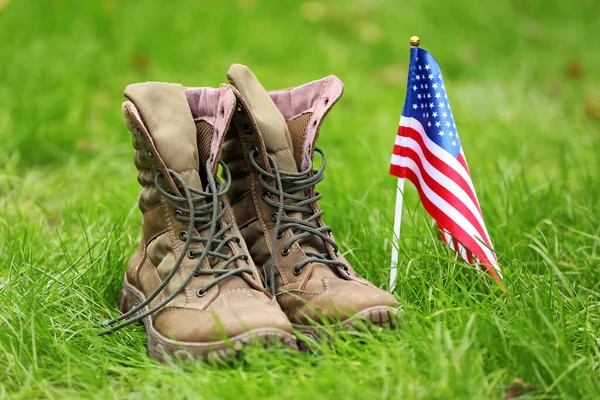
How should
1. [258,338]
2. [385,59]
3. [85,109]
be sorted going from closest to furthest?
[258,338], [85,109], [385,59]

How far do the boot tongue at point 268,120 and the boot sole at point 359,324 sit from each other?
57cm

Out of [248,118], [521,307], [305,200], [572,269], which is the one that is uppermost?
[248,118]

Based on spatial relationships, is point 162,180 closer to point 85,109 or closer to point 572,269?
point 572,269

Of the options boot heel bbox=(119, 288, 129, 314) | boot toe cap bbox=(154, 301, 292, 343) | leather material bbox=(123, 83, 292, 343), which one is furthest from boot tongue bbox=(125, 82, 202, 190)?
boot heel bbox=(119, 288, 129, 314)

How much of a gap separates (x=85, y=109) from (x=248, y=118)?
2.69 metres

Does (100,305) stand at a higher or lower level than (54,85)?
lower

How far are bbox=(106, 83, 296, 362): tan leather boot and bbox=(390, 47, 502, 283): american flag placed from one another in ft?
2.31

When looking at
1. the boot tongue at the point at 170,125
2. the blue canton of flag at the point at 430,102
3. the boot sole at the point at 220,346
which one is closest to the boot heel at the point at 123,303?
the boot sole at the point at 220,346

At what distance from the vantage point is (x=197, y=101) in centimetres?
249

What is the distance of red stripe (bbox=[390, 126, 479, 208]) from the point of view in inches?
102

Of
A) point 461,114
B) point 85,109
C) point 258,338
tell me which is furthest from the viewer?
point 461,114

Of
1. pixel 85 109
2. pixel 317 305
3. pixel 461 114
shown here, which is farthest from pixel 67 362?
pixel 461 114

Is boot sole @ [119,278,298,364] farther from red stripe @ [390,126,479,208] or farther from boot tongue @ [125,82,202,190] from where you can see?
red stripe @ [390,126,479,208]

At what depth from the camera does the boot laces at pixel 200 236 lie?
2.27m
